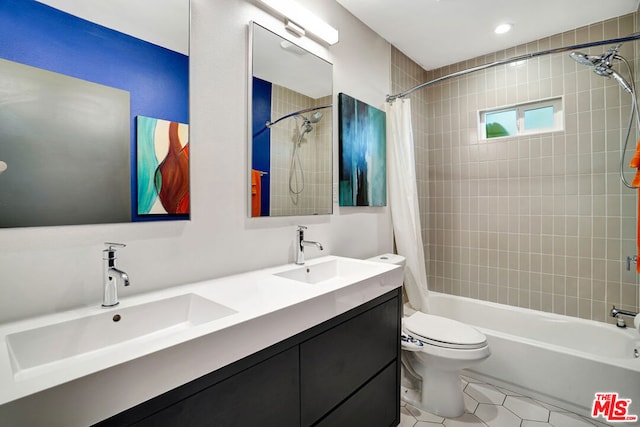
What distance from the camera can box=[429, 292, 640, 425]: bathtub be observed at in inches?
67.8

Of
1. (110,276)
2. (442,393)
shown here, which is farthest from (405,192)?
(110,276)

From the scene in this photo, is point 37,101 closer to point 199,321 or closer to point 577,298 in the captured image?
point 199,321

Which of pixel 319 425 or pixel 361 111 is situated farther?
pixel 361 111

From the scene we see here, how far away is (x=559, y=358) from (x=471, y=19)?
2.35 metres

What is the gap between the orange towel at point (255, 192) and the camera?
1.43 meters

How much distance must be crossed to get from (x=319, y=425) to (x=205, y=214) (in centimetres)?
93

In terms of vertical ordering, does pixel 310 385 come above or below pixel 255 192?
below

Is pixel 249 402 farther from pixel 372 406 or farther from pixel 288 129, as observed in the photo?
pixel 288 129

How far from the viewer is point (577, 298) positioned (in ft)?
7.54

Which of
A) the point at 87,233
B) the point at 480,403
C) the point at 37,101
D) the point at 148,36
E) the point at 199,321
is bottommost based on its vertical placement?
the point at 480,403

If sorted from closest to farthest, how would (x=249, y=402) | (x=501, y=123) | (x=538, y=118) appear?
(x=249, y=402) → (x=538, y=118) → (x=501, y=123)

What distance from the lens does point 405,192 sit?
7.75 feet

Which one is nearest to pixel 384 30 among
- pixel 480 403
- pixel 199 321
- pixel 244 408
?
pixel 199 321

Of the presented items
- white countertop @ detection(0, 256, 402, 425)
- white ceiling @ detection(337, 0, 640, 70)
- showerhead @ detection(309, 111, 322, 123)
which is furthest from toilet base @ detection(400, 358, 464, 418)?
white ceiling @ detection(337, 0, 640, 70)
